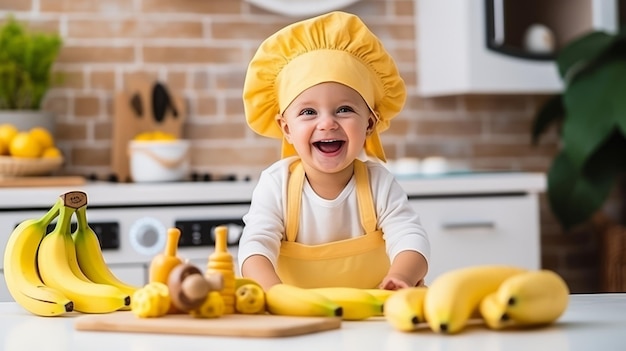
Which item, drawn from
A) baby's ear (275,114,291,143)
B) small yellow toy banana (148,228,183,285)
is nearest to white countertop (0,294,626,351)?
small yellow toy banana (148,228,183,285)

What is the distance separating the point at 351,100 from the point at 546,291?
1.71ft

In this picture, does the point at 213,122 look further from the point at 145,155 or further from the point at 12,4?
the point at 12,4

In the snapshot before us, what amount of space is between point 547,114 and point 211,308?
2655 millimetres

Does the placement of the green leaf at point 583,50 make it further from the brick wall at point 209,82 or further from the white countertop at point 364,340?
the white countertop at point 364,340

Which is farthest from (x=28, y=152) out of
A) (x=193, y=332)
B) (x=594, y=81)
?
(x=193, y=332)

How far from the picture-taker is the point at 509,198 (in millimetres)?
3152

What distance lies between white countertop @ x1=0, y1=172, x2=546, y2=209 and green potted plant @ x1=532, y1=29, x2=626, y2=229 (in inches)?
8.7

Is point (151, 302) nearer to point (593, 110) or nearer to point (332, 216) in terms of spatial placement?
point (332, 216)

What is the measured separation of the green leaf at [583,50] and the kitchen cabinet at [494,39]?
0.54 feet

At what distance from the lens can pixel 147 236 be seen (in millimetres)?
2906

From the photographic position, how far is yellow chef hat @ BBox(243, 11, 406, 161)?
4.97 feet

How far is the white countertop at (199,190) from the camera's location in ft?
9.39

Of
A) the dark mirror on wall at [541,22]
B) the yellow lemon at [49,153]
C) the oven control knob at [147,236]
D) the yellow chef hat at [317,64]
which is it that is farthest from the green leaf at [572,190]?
the yellow chef hat at [317,64]

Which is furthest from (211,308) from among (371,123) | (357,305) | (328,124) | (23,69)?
Result: (23,69)
